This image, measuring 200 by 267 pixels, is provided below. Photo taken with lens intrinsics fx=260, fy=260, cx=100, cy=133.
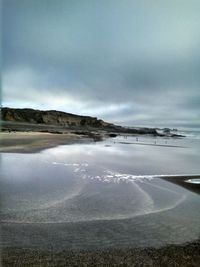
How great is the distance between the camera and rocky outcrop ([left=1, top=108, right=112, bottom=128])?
8279 centimetres

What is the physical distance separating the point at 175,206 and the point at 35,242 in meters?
3.40

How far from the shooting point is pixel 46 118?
9488 cm

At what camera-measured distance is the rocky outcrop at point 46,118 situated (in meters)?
82.8

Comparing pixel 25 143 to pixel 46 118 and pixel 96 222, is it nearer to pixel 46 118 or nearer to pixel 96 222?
pixel 96 222

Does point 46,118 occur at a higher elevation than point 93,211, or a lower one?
higher

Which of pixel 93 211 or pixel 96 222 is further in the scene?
pixel 93 211

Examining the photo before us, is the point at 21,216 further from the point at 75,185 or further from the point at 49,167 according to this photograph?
the point at 49,167

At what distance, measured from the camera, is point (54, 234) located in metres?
3.95

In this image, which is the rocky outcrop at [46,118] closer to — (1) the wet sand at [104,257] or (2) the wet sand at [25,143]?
(2) the wet sand at [25,143]

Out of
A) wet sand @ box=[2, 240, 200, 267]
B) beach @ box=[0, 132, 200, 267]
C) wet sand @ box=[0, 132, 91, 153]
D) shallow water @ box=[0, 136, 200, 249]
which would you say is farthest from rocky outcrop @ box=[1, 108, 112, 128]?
wet sand @ box=[2, 240, 200, 267]

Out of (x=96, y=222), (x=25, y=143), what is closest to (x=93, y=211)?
(x=96, y=222)

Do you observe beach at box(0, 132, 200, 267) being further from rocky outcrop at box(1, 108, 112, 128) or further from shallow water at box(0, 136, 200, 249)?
rocky outcrop at box(1, 108, 112, 128)


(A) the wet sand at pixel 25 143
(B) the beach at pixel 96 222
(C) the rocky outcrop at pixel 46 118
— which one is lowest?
(B) the beach at pixel 96 222

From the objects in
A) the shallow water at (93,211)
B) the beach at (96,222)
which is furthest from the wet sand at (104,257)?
the shallow water at (93,211)
